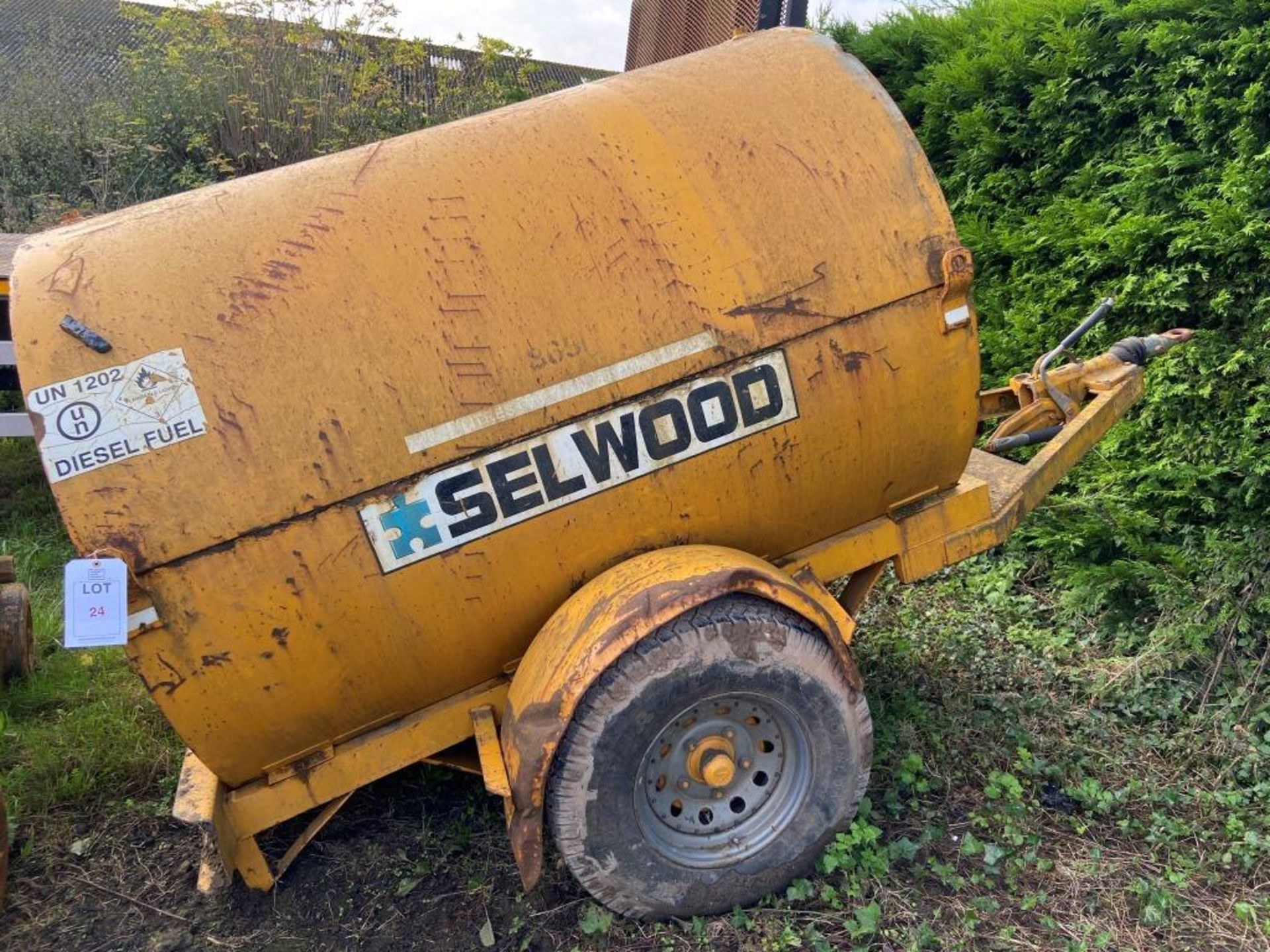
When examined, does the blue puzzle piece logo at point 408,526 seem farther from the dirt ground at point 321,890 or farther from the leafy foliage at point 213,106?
the leafy foliage at point 213,106

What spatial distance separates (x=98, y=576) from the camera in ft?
6.84

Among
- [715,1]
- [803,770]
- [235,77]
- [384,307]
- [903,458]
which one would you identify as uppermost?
[235,77]

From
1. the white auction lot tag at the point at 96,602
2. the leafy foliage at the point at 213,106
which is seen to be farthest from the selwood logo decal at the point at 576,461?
the leafy foliage at the point at 213,106

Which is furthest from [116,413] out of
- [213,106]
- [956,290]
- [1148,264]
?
[213,106]

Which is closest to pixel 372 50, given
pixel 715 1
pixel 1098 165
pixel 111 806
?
pixel 715 1

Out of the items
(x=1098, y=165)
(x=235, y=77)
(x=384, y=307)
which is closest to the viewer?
(x=384, y=307)

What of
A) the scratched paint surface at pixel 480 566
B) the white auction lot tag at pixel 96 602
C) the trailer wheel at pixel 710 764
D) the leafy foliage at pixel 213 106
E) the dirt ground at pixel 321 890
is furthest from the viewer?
the leafy foliage at pixel 213 106

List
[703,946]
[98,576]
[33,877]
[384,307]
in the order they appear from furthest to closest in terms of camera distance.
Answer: [33,877], [703,946], [384,307], [98,576]

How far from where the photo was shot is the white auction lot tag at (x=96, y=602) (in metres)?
2.05

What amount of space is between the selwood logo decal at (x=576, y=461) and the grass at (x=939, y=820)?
1.23 m

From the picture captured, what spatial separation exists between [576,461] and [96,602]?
1198 millimetres

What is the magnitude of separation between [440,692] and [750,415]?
1.21m

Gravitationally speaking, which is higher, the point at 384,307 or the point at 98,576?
the point at 384,307

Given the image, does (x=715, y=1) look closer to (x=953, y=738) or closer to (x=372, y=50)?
(x=372, y=50)
